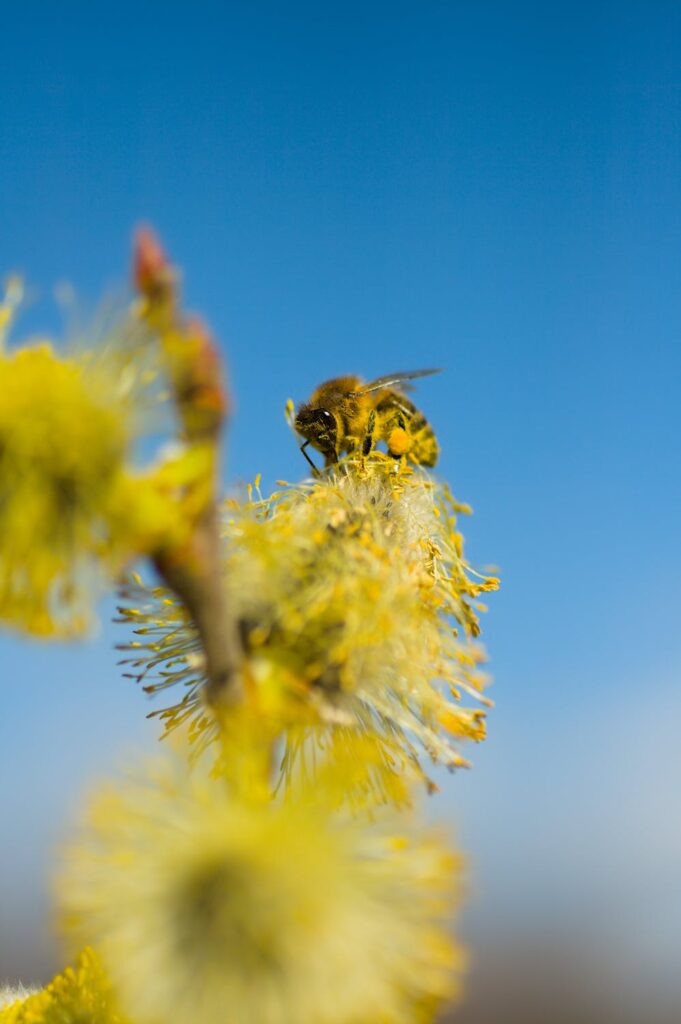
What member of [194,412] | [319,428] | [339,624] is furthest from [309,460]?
[194,412]

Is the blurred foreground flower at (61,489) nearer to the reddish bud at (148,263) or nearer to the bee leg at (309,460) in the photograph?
the reddish bud at (148,263)

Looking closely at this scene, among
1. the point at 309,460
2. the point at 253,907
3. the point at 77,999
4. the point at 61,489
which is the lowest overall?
the point at 77,999

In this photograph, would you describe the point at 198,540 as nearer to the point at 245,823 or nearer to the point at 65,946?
the point at 245,823

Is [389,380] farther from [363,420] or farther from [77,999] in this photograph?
[77,999]

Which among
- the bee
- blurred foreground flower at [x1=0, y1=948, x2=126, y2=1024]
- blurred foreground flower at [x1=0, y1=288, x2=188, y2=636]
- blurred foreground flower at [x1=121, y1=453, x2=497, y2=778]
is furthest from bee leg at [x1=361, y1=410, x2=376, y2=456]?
blurred foreground flower at [x1=0, y1=948, x2=126, y2=1024]

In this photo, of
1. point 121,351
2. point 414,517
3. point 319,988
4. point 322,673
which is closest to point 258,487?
point 414,517

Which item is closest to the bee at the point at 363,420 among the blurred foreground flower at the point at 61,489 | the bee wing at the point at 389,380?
the bee wing at the point at 389,380
